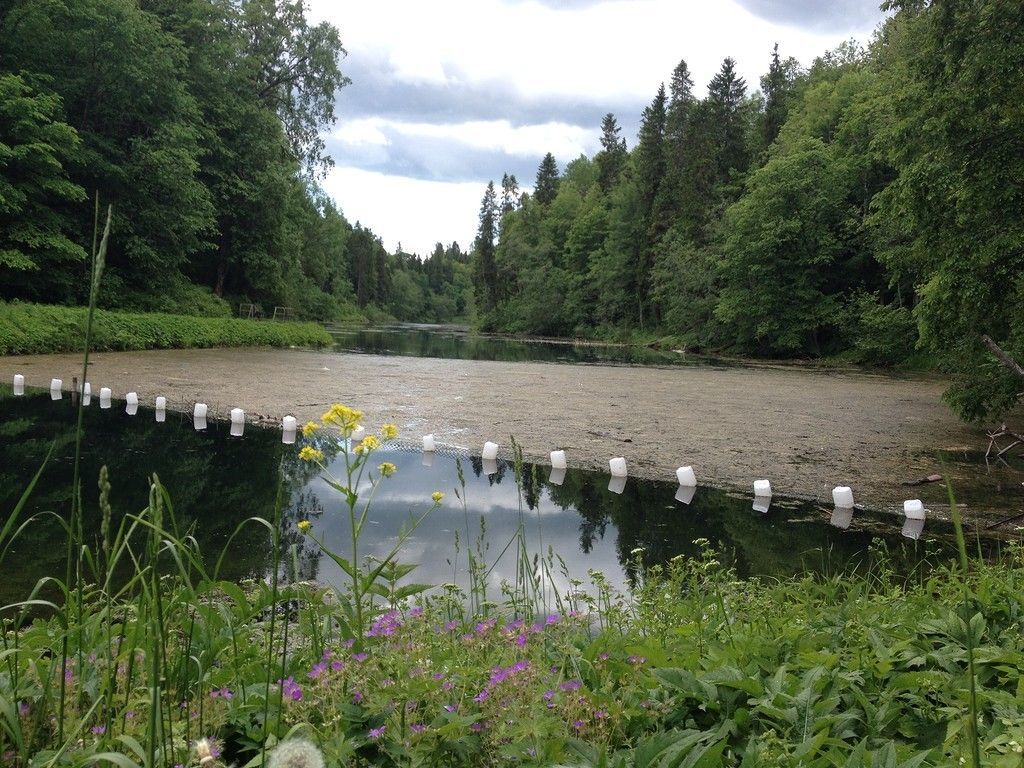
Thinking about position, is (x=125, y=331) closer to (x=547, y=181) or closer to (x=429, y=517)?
(x=429, y=517)

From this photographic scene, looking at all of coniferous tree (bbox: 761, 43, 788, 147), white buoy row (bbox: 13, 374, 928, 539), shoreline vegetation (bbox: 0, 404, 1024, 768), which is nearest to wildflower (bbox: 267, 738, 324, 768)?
shoreline vegetation (bbox: 0, 404, 1024, 768)

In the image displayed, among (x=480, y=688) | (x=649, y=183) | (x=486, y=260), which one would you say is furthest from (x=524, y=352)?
(x=486, y=260)

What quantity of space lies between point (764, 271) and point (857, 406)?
1816 centimetres

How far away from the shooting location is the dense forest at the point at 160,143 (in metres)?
19.3

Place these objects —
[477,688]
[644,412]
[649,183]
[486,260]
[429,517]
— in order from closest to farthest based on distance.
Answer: [477,688] < [429,517] < [644,412] < [649,183] < [486,260]

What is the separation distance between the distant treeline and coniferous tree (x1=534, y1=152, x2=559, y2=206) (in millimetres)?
217

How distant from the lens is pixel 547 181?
65625 millimetres

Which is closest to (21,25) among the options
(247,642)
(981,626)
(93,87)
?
(93,87)

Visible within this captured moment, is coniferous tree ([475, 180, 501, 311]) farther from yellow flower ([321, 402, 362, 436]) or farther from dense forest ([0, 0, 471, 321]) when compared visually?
yellow flower ([321, 402, 362, 436])

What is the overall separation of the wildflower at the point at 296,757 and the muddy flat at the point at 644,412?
5597 millimetres

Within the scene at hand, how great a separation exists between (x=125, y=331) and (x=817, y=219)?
2492cm

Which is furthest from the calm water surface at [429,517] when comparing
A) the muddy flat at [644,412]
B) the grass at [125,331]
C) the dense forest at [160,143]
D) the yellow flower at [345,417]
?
the dense forest at [160,143]

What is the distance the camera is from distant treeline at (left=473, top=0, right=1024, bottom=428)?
25.9 feet

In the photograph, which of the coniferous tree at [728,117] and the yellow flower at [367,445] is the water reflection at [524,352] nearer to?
the coniferous tree at [728,117]
